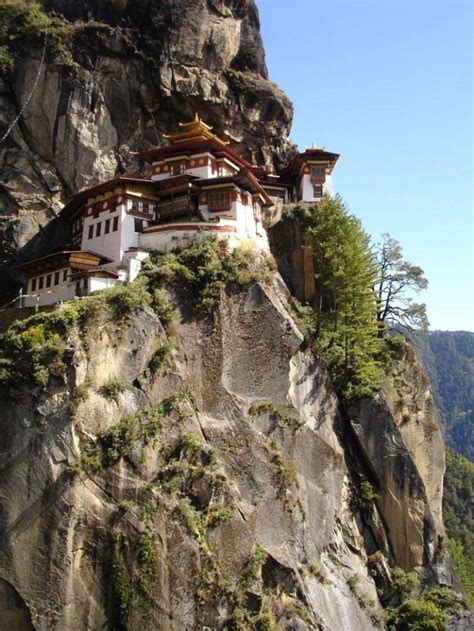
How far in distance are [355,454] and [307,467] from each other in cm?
560

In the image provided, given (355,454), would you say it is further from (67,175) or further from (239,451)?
(67,175)

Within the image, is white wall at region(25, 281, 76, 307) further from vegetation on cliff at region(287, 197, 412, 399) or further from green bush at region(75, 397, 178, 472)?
vegetation on cliff at region(287, 197, 412, 399)

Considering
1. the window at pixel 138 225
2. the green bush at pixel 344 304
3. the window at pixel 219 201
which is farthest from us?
Result: the green bush at pixel 344 304

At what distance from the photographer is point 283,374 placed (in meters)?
35.1

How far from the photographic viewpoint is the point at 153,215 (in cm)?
3984

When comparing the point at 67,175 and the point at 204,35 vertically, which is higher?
the point at 204,35

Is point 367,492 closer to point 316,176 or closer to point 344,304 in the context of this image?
point 344,304

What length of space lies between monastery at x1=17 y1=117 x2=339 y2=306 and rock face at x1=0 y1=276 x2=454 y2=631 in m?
4.61

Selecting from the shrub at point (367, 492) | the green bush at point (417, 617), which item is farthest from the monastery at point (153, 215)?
the green bush at point (417, 617)

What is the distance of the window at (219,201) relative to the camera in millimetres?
39406

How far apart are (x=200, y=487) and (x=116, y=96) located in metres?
29.6

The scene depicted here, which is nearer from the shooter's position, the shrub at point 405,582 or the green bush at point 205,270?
the green bush at point 205,270

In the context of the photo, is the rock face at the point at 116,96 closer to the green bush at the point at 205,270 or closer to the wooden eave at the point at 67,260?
the wooden eave at the point at 67,260

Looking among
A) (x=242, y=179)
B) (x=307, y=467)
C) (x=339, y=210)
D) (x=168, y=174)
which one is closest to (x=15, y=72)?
(x=168, y=174)
